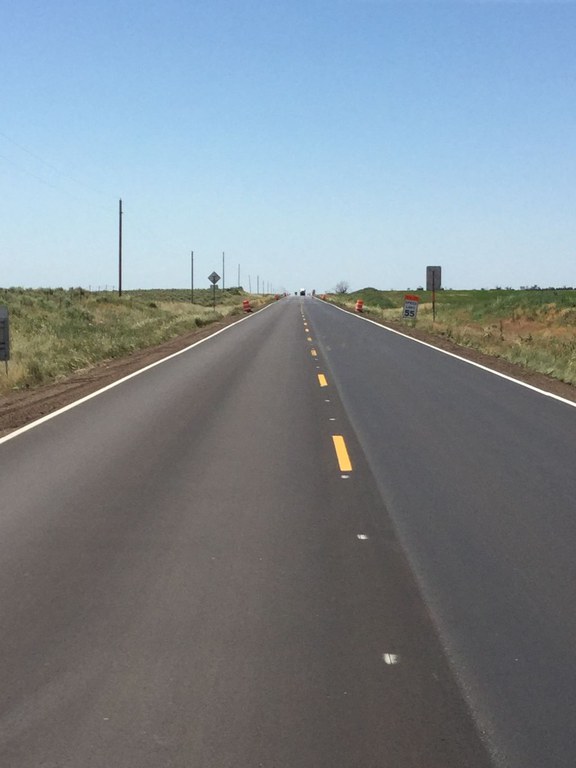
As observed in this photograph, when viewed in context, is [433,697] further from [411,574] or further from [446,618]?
[411,574]

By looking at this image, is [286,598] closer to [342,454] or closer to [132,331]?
[342,454]

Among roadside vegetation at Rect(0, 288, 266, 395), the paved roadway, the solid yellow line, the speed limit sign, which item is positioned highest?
the speed limit sign

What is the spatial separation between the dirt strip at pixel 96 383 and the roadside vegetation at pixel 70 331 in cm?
70

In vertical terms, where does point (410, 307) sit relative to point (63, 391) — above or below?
above

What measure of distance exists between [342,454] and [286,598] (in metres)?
4.93

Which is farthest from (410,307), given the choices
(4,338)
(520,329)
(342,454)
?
(342,454)

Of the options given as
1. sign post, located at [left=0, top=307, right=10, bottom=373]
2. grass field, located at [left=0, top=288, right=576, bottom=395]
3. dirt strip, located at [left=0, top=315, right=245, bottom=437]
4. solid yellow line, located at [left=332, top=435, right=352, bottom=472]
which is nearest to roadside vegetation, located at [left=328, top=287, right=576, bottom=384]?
grass field, located at [left=0, top=288, right=576, bottom=395]

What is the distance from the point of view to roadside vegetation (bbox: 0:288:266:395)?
70.9ft

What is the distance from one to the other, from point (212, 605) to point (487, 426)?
25.5 feet

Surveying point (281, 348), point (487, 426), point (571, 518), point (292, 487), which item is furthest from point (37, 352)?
point (571, 518)

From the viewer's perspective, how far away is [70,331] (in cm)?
3797

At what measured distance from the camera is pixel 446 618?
5.39 m

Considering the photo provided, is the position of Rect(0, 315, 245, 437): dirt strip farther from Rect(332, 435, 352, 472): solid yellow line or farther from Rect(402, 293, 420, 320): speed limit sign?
Rect(402, 293, 420, 320): speed limit sign

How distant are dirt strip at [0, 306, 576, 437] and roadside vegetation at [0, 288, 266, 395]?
70 centimetres
